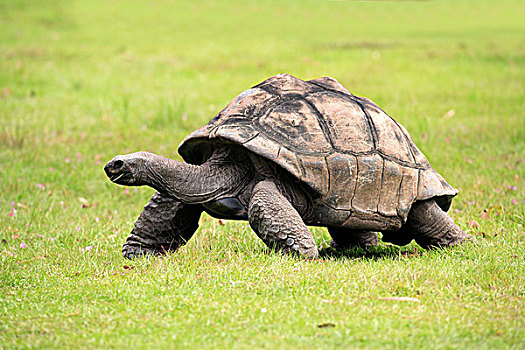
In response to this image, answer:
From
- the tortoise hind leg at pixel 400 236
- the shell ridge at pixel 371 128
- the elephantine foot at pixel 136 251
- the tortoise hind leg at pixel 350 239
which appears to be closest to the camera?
the shell ridge at pixel 371 128

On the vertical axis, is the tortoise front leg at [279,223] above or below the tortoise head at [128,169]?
below

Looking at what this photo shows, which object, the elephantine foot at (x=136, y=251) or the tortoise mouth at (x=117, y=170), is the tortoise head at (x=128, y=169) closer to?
the tortoise mouth at (x=117, y=170)

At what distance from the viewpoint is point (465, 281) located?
4.52 metres

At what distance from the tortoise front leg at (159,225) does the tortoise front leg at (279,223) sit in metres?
0.83

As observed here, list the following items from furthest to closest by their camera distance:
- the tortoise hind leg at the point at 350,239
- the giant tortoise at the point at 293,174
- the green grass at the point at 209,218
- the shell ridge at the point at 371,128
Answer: the tortoise hind leg at the point at 350,239, the shell ridge at the point at 371,128, the giant tortoise at the point at 293,174, the green grass at the point at 209,218

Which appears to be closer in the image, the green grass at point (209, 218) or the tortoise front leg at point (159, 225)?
the green grass at point (209, 218)

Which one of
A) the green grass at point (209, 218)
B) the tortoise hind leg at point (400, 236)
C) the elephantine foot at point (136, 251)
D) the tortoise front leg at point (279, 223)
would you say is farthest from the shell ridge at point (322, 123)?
the elephantine foot at point (136, 251)

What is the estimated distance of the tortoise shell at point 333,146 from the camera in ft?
16.8

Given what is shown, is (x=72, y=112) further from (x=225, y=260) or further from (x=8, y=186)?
(x=225, y=260)

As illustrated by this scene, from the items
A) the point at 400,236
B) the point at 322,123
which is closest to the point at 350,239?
the point at 400,236

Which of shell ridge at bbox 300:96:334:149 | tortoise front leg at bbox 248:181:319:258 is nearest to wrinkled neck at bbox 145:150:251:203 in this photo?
tortoise front leg at bbox 248:181:319:258

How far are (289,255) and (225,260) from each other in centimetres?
50

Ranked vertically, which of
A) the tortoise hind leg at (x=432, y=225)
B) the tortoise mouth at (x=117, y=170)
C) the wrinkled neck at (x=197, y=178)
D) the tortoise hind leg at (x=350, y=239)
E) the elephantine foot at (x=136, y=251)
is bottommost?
the tortoise hind leg at (x=350, y=239)

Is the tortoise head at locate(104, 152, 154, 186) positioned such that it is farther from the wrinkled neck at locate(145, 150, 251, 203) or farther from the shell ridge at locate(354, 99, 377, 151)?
the shell ridge at locate(354, 99, 377, 151)
